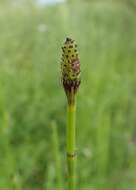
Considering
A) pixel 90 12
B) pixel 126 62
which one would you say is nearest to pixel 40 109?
pixel 126 62

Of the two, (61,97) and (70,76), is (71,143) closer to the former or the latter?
(70,76)

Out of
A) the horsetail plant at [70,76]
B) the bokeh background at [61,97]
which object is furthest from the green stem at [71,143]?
the bokeh background at [61,97]

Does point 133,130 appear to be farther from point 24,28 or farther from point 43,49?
point 24,28

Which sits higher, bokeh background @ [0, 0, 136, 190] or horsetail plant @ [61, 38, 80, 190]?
horsetail plant @ [61, 38, 80, 190]

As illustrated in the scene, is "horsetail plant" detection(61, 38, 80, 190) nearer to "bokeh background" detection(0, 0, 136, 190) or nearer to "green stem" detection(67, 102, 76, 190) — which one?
"green stem" detection(67, 102, 76, 190)

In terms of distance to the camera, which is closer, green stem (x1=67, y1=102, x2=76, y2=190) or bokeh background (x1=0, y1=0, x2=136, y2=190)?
green stem (x1=67, y1=102, x2=76, y2=190)

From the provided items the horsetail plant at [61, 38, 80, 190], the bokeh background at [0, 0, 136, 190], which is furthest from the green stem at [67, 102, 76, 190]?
the bokeh background at [0, 0, 136, 190]

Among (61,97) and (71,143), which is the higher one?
(71,143)

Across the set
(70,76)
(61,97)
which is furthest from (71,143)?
(61,97)
